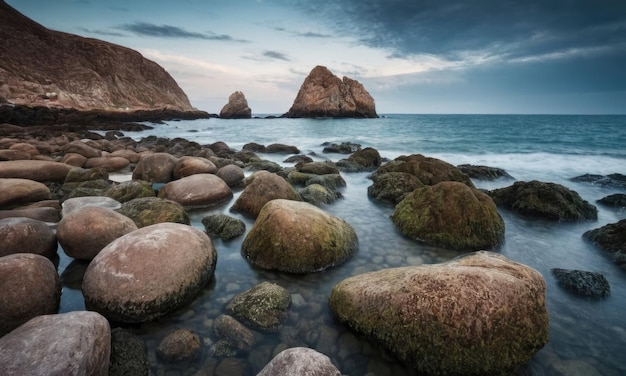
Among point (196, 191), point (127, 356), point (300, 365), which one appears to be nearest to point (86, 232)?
point (127, 356)

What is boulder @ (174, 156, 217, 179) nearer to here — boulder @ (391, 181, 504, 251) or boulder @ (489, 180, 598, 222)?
boulder @ (391, 181, 504, 251)

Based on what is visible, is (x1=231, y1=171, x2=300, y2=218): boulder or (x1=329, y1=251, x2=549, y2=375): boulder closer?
(x1=329, y1=251, x2=549, y2=375): boulder

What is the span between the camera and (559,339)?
3785 millimetres

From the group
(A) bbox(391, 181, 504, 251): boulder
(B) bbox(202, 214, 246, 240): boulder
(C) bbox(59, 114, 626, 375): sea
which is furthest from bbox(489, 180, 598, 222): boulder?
(B) bbox(202, 214, 246, 240): boulder

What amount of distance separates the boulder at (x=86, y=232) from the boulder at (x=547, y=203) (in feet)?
30.3

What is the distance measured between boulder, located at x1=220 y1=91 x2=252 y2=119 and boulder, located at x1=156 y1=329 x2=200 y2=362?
11044cm

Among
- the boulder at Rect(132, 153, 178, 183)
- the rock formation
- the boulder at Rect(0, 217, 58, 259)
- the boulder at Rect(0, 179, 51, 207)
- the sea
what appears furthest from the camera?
the rock formation

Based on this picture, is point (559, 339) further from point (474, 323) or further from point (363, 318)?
point (363, 318)

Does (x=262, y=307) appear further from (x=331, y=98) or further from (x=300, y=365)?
(x=331, y=98)

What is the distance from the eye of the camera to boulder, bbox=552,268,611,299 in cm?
470

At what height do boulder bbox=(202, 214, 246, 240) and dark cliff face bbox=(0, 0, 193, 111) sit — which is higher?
dark cliff face bbox=(0, 0, 193, 111)

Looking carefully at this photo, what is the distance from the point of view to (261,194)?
25.7 ft

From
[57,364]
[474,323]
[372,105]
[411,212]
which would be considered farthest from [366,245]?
[372,105]

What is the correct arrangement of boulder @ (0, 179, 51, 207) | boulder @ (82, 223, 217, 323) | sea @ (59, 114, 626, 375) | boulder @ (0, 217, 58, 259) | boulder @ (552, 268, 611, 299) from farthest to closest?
boulder @ (0, 179, 51, 207) < boulder @ (552, 268, 611, 299) < boulder @ (0, 217, 58, 259) < boulder @ (82, 223, 217, 323) < sea @ (59, 114, 626, 375)
